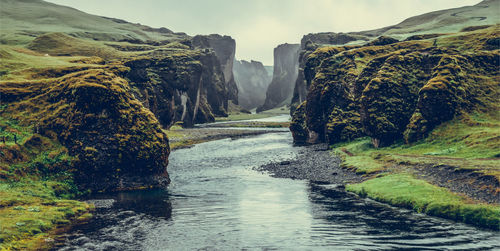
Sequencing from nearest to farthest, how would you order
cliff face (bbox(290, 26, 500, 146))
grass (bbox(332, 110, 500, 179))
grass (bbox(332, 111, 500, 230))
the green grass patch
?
grass (bbox(332, 111, 500, 230)) < grass (bbox(332, 110, 500, 179)) < the green grass patch < cliff face (bbox(290, 26, 500, 146))

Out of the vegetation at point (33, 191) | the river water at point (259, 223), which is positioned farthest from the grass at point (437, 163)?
the vegetation at point (33, 191)

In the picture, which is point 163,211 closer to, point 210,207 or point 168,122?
point 210,207

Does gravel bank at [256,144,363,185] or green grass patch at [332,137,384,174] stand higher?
green grass patch at [332,137,384,174]

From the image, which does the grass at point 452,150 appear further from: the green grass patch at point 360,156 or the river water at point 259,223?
the river water at point 259,223

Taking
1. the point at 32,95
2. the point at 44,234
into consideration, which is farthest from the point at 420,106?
the point at 32,95

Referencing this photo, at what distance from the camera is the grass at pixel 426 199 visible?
88.0 feet

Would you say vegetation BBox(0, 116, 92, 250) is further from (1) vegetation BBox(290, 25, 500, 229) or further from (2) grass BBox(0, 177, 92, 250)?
(1) vegetation BBox(290, 25, 500, 229)

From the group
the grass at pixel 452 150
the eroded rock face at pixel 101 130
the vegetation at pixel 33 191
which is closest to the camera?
the vegetation at pixel 33 191

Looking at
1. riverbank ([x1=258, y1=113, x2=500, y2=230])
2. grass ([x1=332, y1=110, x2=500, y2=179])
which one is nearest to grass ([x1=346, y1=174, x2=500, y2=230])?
riverbank ([x1=258, y1=113, x2=500, y2=230])

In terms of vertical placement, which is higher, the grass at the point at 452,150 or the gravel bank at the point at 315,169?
the grass at the point at 452,150

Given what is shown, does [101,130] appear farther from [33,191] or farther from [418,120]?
[418,120]

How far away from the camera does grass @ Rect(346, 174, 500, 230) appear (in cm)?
2683

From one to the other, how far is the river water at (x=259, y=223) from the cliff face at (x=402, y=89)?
92.1 ft

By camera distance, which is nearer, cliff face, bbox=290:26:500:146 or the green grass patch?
the green grass patch
